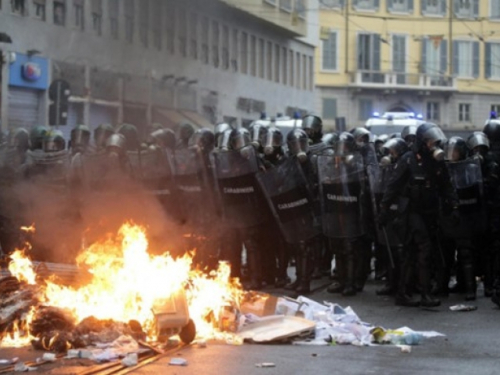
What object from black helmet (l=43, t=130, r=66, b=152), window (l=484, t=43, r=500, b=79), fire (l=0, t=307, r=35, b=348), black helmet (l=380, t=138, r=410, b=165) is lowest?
fire (l=0, t=307, r=35, b=348)

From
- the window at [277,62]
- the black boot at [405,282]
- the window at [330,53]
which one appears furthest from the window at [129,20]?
the window at [330,53]

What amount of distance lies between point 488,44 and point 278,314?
54.1 meters

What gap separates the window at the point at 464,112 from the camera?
66.5 m

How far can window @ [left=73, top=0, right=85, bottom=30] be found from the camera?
453 inches

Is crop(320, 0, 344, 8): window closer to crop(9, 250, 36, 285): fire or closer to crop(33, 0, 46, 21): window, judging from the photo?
crop(33, 0, 46, 21): window

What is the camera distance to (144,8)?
1129cm

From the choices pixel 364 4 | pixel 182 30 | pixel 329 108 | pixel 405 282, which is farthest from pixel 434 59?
pixel 182 30

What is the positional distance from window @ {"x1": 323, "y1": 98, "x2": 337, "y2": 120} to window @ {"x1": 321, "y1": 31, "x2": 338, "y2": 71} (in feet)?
5.65

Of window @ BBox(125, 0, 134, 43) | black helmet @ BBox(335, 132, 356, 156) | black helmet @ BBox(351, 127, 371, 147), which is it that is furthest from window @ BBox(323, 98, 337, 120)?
window @ BBox(125, 0, 134, 43)

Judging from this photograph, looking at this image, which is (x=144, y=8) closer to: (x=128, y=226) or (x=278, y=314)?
(x=128, y=226)

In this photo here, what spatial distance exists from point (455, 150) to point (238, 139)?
8.38 ft

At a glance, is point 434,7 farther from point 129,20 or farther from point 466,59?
point 129,20

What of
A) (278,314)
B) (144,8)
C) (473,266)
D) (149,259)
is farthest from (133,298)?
(473,266)

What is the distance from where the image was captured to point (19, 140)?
51.9 ft
